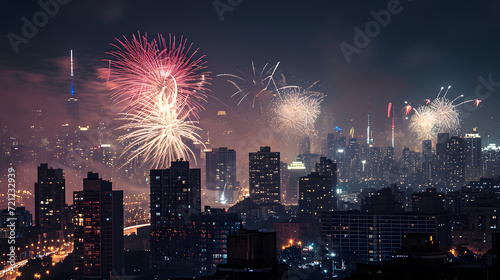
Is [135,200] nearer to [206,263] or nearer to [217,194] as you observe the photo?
[217,194]

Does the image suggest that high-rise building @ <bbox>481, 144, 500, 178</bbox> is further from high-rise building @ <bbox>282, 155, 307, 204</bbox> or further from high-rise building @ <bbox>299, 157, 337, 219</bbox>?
high-rise building @ <bbox>299, 157, 337, 219</bbox>

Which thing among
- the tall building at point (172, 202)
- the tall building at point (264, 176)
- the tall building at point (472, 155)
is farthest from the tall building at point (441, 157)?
the tall building at point (172, 202)

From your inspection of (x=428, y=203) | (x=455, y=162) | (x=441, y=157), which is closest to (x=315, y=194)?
(x=428, y=203)

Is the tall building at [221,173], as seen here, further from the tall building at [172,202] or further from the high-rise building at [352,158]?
the tall building at [172,202]

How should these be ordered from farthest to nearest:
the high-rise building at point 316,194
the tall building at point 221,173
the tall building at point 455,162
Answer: the tall building at point 455,162 < the tall building at point 221,173 < the high-rise building at point 316,194

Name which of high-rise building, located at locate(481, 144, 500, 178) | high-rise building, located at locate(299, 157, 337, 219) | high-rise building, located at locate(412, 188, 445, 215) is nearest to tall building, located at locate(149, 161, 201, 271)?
high-rise building, located at locate(412, 188, 445, 215)

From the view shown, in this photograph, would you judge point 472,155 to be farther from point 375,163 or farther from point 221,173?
point 221,173
